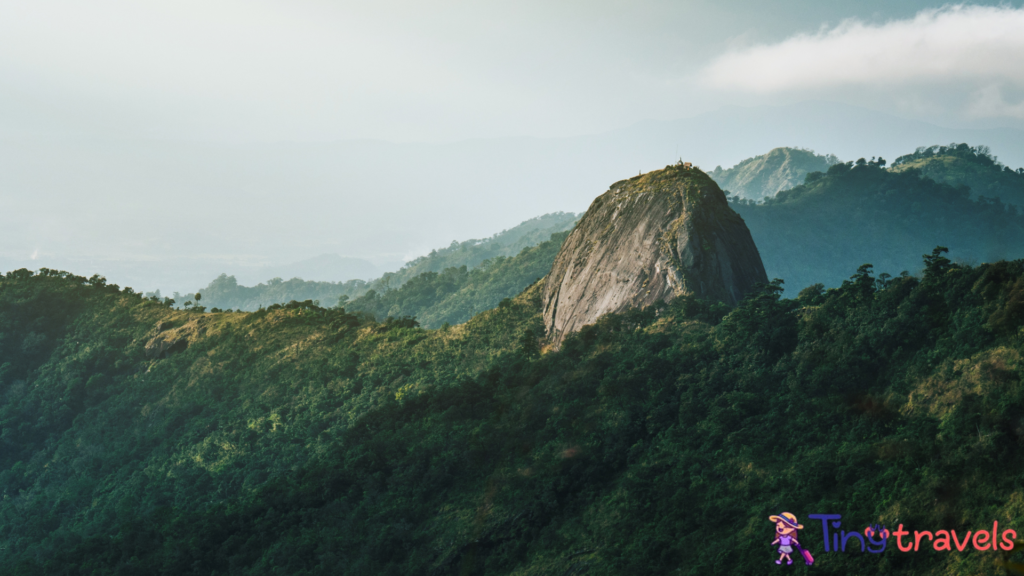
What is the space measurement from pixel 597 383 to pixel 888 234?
6454 centimetres

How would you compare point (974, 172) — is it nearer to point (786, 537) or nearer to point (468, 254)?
point (468, 254)

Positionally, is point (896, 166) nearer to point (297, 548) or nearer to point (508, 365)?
point (508, 365)

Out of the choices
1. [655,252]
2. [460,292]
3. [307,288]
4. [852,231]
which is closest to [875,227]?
[852,231]

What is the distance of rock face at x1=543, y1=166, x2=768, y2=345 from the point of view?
26.1 meters

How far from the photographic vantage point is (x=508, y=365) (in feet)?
89.3

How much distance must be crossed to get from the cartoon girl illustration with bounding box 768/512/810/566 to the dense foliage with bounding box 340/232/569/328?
5696 centimetres

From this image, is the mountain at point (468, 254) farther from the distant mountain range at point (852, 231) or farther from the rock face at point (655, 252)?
the rock face at point (655, 252)

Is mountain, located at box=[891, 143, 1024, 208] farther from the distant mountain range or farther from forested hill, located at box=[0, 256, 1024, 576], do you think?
forested hill, located at box=[0, 256, 1024, 576]

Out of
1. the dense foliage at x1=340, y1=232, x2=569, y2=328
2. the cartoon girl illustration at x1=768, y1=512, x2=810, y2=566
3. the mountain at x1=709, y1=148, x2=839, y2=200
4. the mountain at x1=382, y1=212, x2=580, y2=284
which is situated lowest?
the cartoon girl illustration at x1=768, y1=512, x2=810, y2=566

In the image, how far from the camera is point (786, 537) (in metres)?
14.6

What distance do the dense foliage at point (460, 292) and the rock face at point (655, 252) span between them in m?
42.3

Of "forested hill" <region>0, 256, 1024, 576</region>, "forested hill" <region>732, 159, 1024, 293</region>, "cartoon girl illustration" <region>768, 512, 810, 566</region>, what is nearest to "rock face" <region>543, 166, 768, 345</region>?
"forested hill" <region>0, 256, 1024, 576</region>

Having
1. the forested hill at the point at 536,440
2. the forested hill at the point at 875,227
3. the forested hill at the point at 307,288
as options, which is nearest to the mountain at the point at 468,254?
the forested hill at the point at 307,288

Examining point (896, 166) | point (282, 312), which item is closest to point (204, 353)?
point (282, 312)
